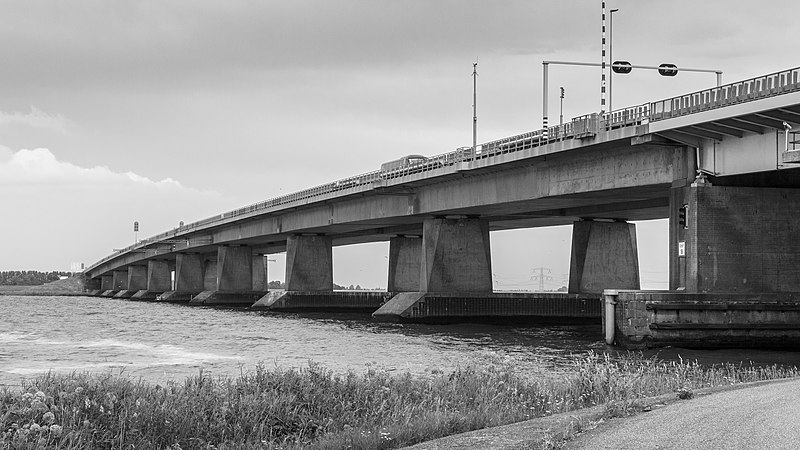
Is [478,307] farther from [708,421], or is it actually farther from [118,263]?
[118,263]

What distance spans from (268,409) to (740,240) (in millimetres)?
35686

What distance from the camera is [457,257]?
255 ft

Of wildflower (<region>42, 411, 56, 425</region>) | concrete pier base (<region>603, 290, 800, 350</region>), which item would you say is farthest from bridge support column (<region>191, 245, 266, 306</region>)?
wildflower (<region>42, 411, 56, 425</region>)

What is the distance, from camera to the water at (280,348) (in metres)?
35.3

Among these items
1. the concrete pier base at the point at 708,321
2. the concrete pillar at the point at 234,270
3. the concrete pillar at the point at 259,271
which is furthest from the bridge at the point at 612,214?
the concrete pillar at the point at 259,271

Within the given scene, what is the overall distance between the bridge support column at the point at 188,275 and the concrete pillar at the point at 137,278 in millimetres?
38294

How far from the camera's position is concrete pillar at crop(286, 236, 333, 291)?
4099 inches

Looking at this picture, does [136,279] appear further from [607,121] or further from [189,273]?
[607,121]

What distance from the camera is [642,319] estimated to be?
1745 inches

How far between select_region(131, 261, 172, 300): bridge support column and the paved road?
534 feet

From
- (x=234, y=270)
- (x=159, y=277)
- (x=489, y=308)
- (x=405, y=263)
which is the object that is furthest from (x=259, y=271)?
(x=489, y=308)

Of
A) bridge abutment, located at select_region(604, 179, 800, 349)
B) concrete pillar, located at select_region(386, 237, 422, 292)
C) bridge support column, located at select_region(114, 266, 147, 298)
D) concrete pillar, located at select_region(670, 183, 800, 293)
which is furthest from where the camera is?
bridge support column, located at select_region(114, 266, 147, 298)

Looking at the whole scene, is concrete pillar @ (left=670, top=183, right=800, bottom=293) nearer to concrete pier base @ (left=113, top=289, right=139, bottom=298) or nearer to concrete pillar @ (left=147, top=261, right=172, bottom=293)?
concrete pillar @ (left=147, top=261, right=172, bottom=293)

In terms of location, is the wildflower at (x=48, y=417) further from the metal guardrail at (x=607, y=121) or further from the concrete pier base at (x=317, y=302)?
the concrete pier base at (x=317, y=302)
